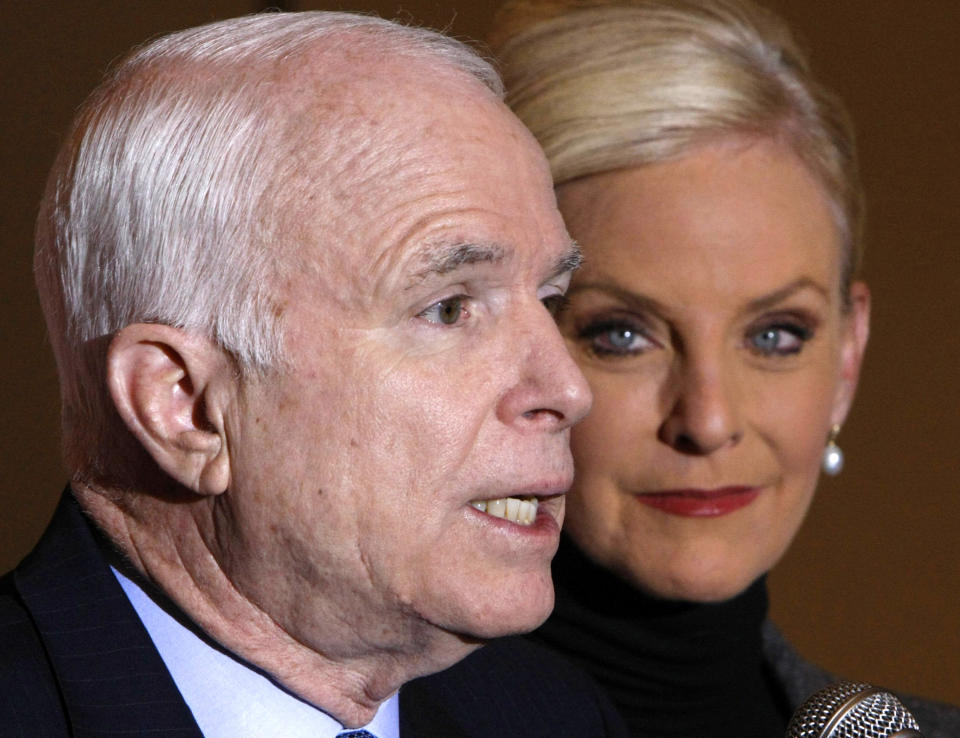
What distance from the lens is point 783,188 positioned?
64.6 inches

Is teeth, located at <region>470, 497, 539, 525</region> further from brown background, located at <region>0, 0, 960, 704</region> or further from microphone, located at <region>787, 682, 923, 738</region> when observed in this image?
brown background, located at <region>0, 0, 960, 704</region>

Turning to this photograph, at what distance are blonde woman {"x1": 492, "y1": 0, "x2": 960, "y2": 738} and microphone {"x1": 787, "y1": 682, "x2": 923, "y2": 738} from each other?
1.40 ft

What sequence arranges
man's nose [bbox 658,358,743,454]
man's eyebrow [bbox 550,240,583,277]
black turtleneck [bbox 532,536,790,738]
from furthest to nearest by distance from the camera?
black turtleneck [bbox 532,536,790,738] → man's nose [bbox 658,358,743,454] → man's eyebrow [bbox 550,240,583,277]

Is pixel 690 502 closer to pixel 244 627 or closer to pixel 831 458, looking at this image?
pixel 831 458

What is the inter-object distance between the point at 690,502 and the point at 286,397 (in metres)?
0.64

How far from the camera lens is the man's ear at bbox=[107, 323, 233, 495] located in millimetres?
1116

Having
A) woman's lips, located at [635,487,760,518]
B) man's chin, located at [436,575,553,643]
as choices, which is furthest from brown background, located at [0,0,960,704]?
man's chin, located at [436,575,553,643]

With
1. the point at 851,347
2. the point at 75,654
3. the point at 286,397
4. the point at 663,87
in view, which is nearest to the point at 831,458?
the point at 851,347

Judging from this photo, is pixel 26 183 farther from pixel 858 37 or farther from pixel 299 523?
pixel 858 37

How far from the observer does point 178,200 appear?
1116 mm

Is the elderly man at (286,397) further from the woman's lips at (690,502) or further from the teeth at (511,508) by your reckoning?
the woman's lips at (690,502)

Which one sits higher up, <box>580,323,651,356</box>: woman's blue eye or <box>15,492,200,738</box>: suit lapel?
<box>15,492,200,738</box>: suit lapel

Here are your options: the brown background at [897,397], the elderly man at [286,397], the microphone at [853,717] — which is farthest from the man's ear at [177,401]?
the brown background at [897,397]

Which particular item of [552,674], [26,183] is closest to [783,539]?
[552,674]
